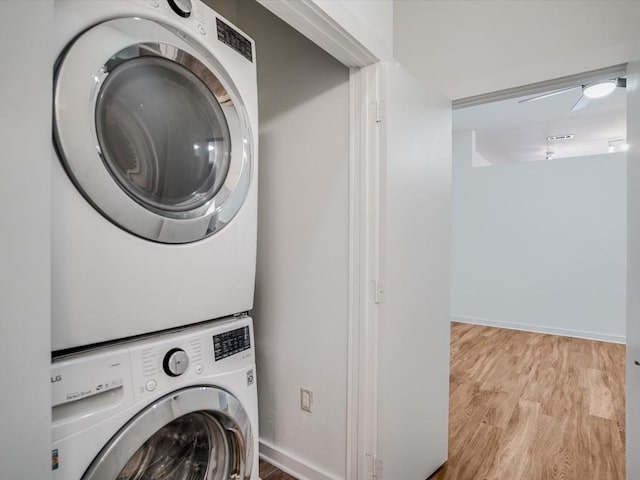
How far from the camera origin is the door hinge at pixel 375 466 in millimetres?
1481

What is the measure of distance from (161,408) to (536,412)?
8.36ft

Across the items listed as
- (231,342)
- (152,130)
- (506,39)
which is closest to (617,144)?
(506,39)

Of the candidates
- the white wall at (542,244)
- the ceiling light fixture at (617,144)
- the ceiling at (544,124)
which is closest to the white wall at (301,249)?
the ceiling at (544,124)

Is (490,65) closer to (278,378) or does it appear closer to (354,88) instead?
(354,88)

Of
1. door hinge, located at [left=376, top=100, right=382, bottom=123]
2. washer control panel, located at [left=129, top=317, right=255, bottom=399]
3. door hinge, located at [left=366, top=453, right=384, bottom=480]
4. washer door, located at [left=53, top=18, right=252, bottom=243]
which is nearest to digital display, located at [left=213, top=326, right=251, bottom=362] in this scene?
washer control panel, located at [left=129, top=317, right=255, bottom=399]

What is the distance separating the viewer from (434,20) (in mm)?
1885

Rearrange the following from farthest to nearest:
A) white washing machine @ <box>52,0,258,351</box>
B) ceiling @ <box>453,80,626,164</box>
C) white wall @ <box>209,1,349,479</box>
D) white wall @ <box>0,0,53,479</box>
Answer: ceiling @ <box>453,80,626,164</box> → white wall @ <box>209,1,349,479</box> → white washing machine @ <box>52,0,258,351</box> → white wall @ <box>0,0,53,479</box>

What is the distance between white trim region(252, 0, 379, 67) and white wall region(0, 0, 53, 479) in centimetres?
69

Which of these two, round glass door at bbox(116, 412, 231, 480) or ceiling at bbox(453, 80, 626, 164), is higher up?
ceiling at bbox(453, 80, 626, 164)

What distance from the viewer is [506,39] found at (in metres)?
1.73

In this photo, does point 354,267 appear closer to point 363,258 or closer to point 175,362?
point 363,258

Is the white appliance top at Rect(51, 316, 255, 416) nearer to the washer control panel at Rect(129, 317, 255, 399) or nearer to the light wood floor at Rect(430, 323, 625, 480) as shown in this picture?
the washer control panel at Rect(129, 317, 255, 399)

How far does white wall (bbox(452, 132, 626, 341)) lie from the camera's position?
13.7ft

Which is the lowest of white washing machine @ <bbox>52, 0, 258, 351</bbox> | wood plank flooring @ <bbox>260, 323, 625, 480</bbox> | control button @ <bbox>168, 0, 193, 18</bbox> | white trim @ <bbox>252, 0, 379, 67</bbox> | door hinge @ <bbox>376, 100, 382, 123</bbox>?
wood plank flooring @ <bbox>260, 323, 625, 480</bbox>
